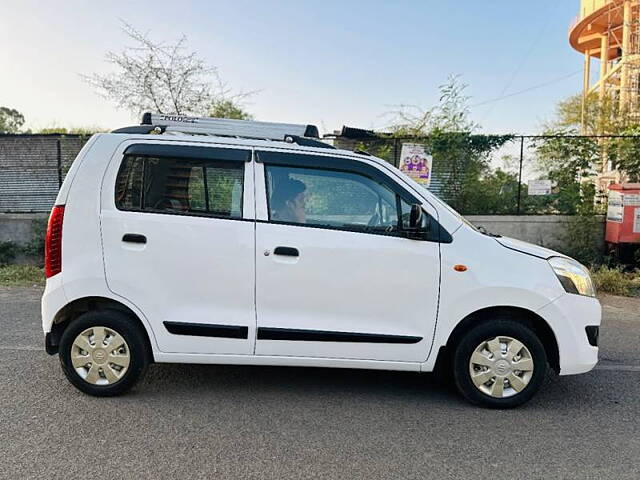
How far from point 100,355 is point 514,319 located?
10.3ft

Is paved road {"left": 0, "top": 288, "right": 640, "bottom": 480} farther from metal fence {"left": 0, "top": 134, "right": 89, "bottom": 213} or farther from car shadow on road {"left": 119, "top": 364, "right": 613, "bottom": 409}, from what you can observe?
metal fence {"left": 0, "top": 134, "right": 89, "bottom": 213}

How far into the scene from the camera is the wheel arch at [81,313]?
3.73 metres

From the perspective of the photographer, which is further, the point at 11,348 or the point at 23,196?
the point at 23,196

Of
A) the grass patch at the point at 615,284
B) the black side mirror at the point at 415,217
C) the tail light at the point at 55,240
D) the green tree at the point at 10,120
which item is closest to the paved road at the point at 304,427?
the tail light at the point at 55,240

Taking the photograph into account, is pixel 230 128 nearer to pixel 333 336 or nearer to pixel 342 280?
pixel 342 280

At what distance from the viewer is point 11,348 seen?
4926mm

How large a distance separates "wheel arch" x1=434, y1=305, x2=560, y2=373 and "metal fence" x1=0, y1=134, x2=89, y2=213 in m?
9.03

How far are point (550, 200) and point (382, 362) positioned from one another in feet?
25.5

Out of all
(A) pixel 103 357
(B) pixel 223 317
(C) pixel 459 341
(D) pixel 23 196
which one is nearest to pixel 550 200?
(C) pixel 459 341

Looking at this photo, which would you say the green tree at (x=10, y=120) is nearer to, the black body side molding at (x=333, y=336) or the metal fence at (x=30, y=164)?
the metal fence at (x=30, y=164)

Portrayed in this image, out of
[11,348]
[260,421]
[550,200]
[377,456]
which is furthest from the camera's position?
[550,200]

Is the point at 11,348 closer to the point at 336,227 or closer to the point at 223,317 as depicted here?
the point at 223,317

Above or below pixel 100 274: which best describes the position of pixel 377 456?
below

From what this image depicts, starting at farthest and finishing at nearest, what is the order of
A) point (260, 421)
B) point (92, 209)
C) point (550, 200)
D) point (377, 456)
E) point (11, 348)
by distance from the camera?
point (550, 200) < point (11, 348) < point (92, 209) < point (260, 421) < point (377, 456)
